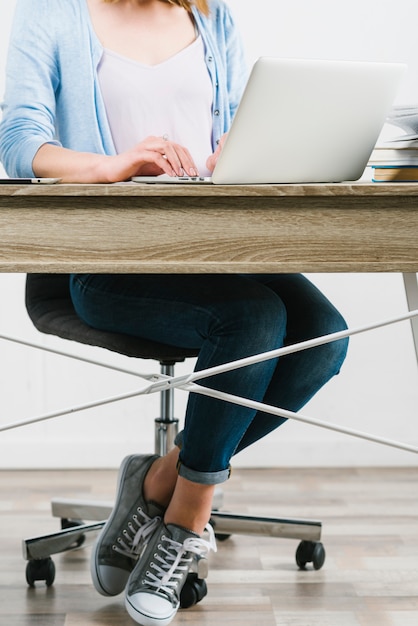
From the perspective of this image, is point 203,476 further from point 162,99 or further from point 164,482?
point 162,99

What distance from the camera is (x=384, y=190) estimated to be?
104 cm

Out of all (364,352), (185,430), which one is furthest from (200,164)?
(364,352)

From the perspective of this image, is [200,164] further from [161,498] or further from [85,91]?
[161,498]

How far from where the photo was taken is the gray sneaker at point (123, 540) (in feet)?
5.29

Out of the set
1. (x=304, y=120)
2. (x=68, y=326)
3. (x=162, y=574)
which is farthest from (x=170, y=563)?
(x=304, y=120)

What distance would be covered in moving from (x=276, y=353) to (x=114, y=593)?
635 mm

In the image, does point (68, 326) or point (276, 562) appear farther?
point (276, 562)

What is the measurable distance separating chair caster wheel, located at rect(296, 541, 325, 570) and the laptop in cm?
85

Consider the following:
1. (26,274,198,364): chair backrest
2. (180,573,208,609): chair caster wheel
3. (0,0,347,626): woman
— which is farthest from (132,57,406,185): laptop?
(180,573,208,609): chair caster wheel

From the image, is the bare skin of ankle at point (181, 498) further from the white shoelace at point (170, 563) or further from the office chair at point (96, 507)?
the office chair at point (96, 507)

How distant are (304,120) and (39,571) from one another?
3.32ft

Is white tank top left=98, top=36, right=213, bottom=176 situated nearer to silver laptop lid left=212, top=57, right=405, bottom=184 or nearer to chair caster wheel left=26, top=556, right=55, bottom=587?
silver laptop lid left=212, top=57, right=405, bottom=184

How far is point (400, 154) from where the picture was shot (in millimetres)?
1241

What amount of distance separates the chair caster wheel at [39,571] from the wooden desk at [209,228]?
2.78 ft
